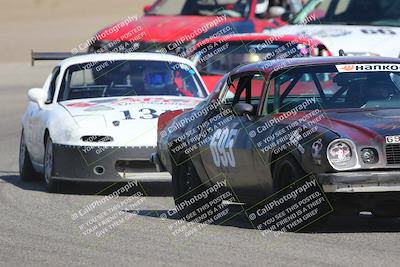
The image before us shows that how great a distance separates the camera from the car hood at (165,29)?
20.5 meters

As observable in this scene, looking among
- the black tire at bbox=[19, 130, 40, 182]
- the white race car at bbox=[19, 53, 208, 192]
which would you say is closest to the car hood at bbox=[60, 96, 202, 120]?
the white race car at bbox=[19, 53, 208, 192]

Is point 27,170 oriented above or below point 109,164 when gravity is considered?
below

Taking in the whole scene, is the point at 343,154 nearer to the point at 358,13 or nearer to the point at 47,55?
the point at 47,55

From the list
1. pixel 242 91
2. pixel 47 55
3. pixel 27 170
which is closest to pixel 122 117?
pixel 27 170

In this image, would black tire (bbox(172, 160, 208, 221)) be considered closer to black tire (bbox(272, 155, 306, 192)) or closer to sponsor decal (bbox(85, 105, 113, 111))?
black tire (bbox(272, 155, 306, 192))

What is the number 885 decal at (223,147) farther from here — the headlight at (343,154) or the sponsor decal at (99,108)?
the sponsor decal at (99,108)

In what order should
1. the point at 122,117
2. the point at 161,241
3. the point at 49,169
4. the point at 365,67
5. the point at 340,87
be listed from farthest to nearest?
the point at 49,169, the point at 122,117, the point at 365,67, the point at 340,87, the point at 161,241

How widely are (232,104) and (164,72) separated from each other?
149 inches

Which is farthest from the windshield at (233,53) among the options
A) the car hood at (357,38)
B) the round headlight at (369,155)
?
the round headlight at (369,155)

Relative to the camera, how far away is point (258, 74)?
9.95 m

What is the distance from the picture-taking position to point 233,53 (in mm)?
17453

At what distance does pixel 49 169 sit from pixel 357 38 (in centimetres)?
661

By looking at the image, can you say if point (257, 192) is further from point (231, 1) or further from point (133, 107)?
point (231, 1)

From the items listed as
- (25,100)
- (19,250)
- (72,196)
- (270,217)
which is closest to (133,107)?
(72,196)
